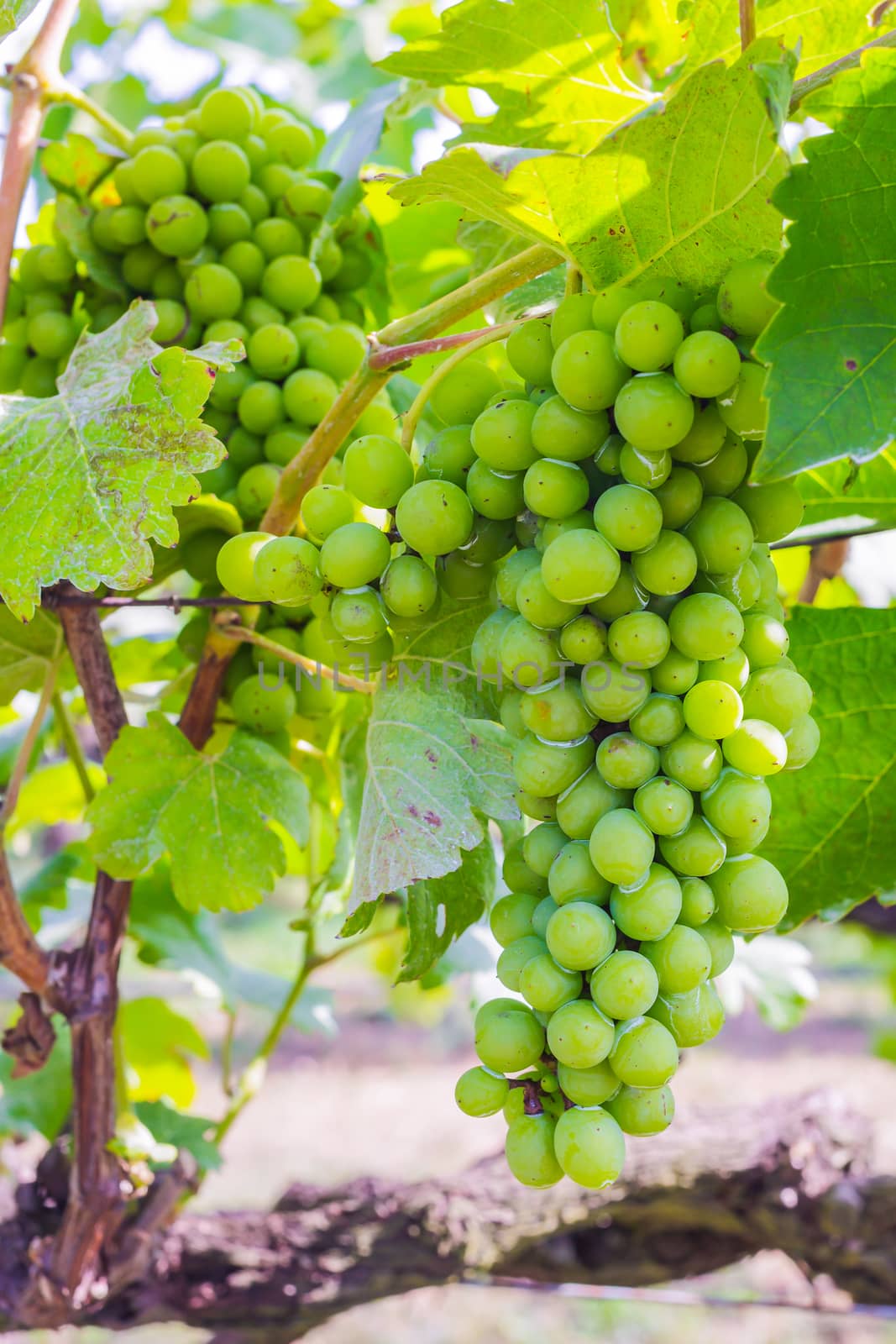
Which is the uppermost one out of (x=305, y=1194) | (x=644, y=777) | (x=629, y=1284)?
(x=644, y=777)

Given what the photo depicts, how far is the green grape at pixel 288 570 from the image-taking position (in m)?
0.55

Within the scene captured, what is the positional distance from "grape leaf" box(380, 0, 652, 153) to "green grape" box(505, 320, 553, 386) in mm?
117

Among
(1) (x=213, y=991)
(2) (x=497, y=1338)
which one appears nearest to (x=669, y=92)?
(1) (x=213, y=991)

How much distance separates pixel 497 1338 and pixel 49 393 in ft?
11.2

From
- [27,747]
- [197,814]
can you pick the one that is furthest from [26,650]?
[197,814]

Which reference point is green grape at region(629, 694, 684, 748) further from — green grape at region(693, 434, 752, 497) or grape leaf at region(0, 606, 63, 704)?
grape leaf at region(0, 606, 63, 704)

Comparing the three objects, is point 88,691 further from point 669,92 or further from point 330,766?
point 669,92

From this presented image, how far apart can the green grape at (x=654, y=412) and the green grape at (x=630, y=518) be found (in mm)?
19

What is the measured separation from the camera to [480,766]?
589 mm

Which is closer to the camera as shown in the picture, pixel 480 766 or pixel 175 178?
pixel 480 766

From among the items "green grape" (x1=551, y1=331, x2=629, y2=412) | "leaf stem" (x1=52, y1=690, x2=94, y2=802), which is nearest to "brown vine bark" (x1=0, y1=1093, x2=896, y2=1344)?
"leaf stem" (x1=52, y1=690, x2=94, y2=802)

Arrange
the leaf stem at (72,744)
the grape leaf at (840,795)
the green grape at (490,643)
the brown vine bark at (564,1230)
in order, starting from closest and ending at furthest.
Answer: the green grape at (490,643)
the grape leaf at (840,795)
the leaf stem at (72,744)
the brown vine bark at (564,1230)

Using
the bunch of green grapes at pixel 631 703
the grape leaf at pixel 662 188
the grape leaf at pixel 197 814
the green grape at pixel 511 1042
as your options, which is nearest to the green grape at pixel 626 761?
the bunch of green grapes at pixel 631 703

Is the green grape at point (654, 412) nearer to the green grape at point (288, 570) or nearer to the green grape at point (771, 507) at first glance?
the green grape at point (771, 507)
